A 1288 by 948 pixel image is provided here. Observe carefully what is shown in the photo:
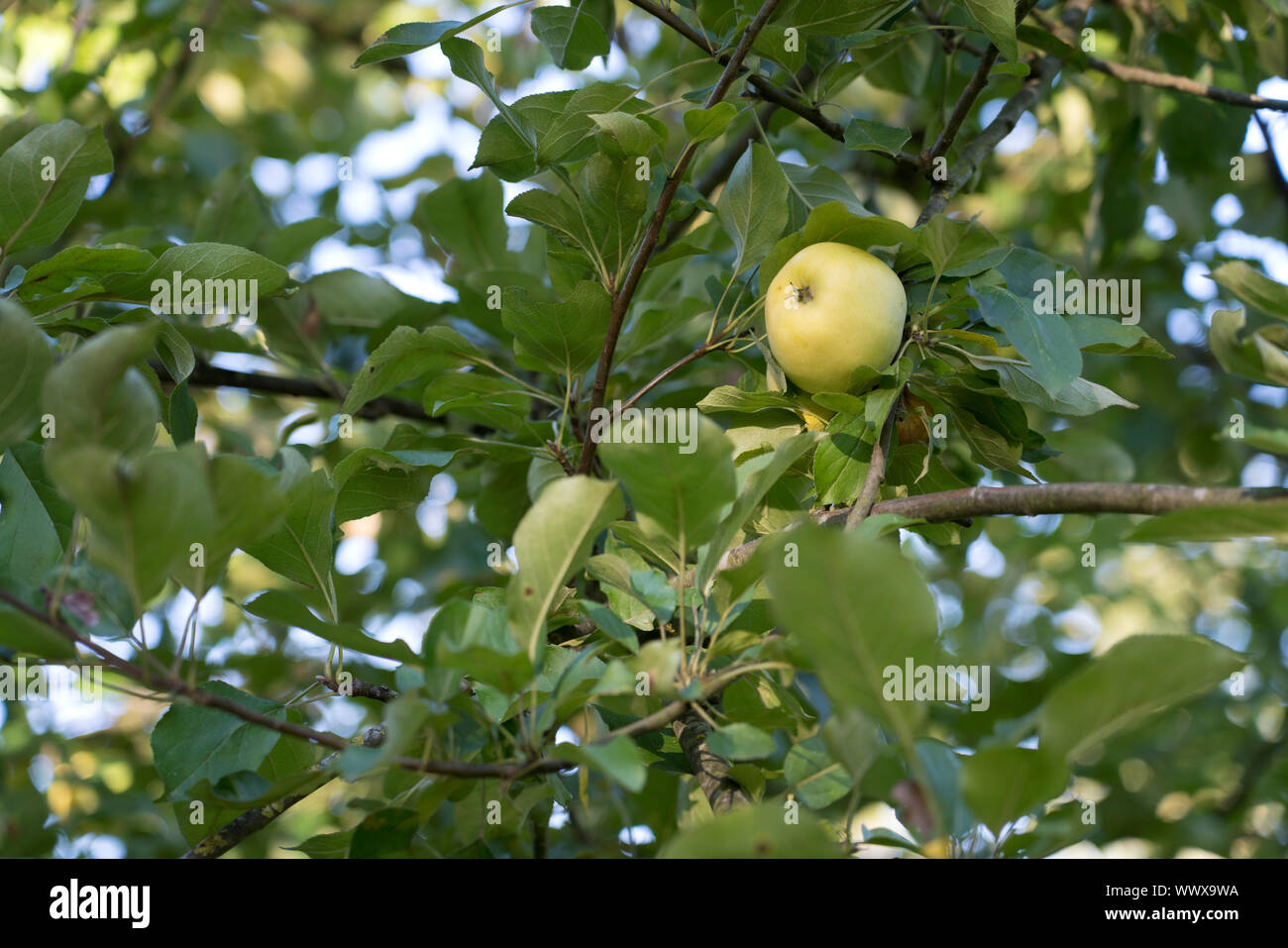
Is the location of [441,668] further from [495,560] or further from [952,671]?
[495,560]

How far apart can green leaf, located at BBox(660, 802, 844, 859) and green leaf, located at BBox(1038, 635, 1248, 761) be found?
0.16 meters

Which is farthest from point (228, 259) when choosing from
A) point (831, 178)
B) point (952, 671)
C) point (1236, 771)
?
point (1236, 771)

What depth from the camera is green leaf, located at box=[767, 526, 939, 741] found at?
0.53 meters

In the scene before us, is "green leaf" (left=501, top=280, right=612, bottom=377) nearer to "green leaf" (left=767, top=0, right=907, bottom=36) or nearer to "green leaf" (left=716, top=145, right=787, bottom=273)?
"green leaf" (left=716, top=145, right=787, bottom=273)

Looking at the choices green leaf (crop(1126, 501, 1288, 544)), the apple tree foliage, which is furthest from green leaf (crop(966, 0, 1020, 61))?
green leaf (crop(1126, 501, 1288, 544))

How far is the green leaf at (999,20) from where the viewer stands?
→ 957mm

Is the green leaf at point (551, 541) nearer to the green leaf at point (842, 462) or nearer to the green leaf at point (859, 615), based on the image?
the green leaf at point (859, 615)

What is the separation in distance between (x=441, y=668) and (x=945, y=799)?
34cm

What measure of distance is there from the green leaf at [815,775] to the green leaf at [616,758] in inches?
6.5

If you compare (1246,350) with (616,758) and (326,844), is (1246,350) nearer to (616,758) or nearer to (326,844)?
(616,758)

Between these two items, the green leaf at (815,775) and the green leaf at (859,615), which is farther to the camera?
the green leaf at (815,775)

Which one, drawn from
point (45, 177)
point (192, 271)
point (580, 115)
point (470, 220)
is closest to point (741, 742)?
point (580, 115)

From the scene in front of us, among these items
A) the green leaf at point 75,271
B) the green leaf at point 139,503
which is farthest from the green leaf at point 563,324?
the green leaf at point 139,503

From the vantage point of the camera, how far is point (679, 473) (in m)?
0.70
